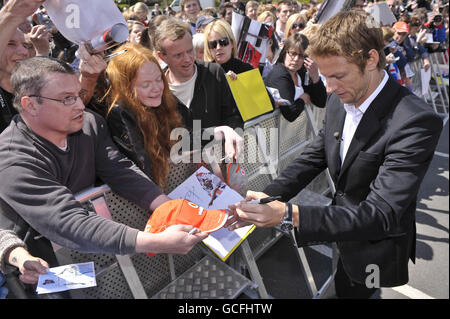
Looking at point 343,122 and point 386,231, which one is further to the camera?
point 343,122

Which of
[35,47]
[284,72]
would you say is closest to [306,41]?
[284,72]

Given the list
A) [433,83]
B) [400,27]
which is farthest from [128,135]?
[433,83]

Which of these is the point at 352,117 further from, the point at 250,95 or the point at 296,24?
the point at 296,24

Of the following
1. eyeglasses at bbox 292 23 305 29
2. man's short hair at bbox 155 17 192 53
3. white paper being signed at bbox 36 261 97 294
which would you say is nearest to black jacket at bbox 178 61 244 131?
man's short hair at bbox 155 17 192 53

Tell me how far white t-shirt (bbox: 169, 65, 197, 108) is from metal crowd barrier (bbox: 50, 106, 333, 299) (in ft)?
1.83

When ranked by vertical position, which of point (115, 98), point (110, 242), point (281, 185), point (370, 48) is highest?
point (370, 48)

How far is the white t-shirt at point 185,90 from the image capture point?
273 cm

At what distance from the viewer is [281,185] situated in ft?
7.14

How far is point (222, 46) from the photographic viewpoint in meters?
3.35

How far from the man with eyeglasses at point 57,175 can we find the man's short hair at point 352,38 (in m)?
1.21

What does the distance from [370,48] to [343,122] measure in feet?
1.57

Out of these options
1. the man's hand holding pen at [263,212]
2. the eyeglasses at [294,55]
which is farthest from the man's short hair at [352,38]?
the eyeglasses at [294,55]

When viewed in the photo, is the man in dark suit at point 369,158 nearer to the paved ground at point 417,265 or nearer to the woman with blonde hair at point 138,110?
the woman with blonde hair at point 138,110

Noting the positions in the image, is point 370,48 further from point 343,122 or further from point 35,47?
point 35,47
